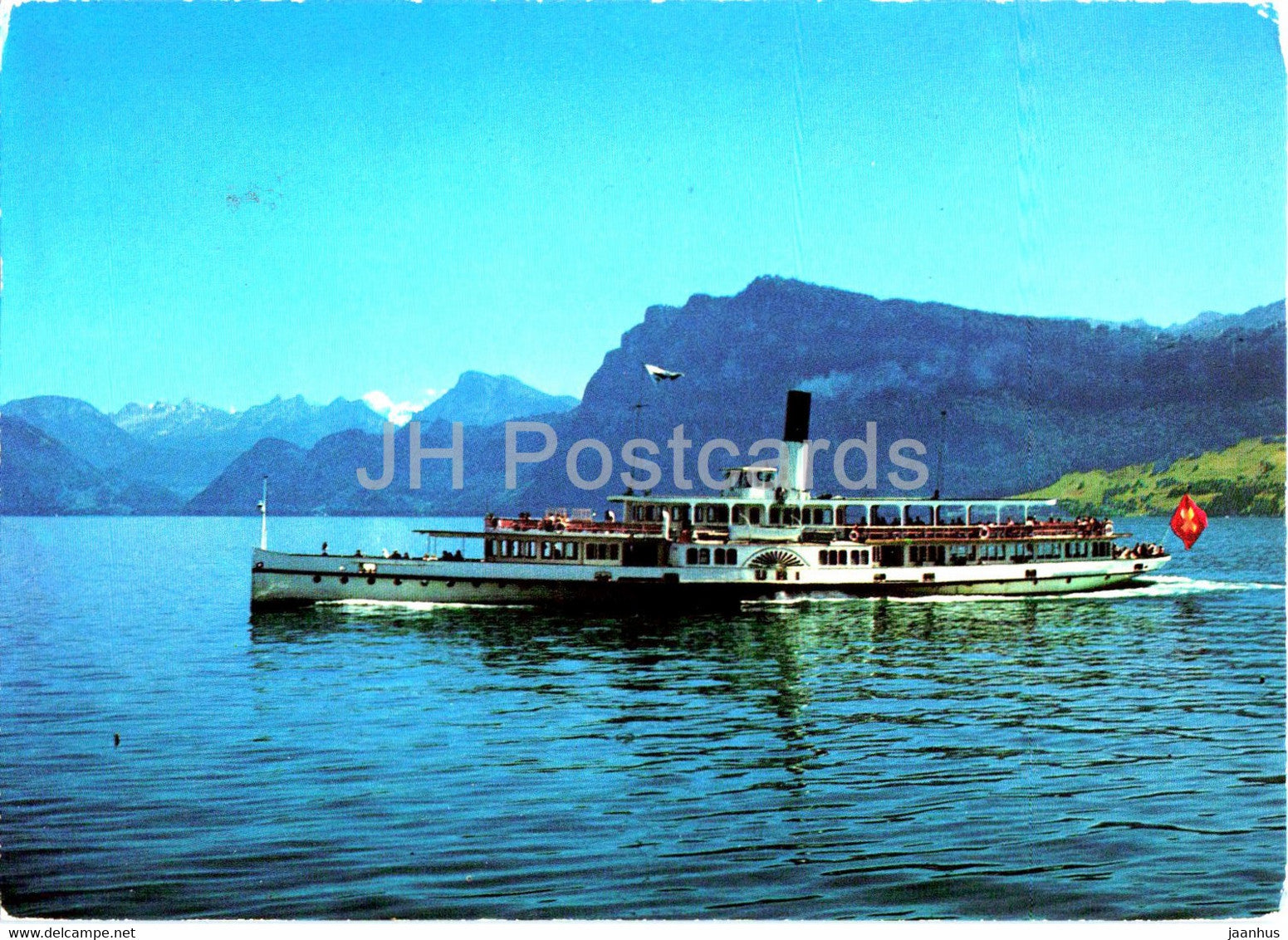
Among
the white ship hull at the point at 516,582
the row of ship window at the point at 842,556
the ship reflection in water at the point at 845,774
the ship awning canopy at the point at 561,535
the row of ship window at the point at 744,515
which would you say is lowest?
the ship reflection in water at the point at 845,774

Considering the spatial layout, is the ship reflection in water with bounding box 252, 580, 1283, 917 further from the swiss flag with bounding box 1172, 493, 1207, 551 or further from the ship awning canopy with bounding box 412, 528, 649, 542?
the swiss flag with bounding box 1172, 493, 1207, 551

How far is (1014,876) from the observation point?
71.9 feet

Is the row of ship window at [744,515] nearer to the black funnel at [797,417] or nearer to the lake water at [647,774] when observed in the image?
the black funnel at [797,417]

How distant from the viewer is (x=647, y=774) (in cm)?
2933

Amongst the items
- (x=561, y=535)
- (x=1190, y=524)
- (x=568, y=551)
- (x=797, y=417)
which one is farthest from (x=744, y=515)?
(x=1190, y=524)

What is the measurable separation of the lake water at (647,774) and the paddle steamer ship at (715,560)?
370 inches

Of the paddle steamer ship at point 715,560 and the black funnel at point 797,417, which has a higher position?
the black funnel at point 797,417

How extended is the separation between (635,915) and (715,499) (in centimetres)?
5165

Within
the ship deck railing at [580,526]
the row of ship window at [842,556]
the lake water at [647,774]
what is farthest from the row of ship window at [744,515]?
the lake water at [647,774]

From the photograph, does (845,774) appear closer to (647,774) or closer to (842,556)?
(647,774)

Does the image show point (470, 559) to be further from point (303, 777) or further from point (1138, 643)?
point (303, 777)

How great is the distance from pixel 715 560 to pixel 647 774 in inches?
1641

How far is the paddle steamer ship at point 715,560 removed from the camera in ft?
226

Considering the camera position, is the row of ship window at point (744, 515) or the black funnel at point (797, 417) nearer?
the row of ship window at point (744, 515)
